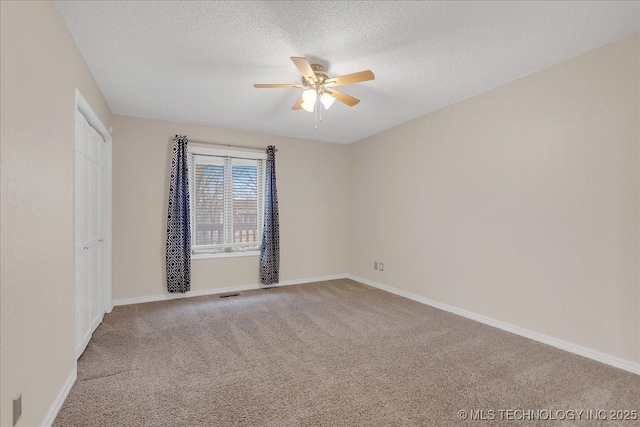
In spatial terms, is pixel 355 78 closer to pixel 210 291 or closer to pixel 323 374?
pixel 323 374

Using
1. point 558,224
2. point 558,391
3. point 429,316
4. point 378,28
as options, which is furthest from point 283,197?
point 558,391

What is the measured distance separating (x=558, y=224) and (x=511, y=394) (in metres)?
1.58

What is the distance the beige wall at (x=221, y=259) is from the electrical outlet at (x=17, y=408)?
286cm

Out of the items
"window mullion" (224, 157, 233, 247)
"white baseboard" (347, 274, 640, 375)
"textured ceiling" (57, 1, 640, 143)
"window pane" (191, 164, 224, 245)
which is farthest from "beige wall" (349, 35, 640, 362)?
"window pane" (191, 164, 224, 245)

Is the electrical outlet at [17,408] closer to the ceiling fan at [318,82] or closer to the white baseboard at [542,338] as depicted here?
the ceiling fan at [318,82]

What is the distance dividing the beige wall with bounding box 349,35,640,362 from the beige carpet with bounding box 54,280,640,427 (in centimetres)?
39

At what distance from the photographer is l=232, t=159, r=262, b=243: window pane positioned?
4895 millimetres

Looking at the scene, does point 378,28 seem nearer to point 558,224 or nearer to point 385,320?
point 558,224

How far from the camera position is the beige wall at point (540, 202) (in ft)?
7.73

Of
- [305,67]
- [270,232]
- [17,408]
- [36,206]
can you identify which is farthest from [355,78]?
[270,232]

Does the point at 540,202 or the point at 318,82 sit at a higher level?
the point at 318,82

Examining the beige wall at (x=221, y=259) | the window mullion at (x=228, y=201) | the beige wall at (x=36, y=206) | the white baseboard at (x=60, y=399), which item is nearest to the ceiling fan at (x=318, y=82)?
the beige wall at (x=36, y=206)

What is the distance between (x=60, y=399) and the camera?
6.29 feet

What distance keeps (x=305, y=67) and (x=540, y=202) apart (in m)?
2.49
